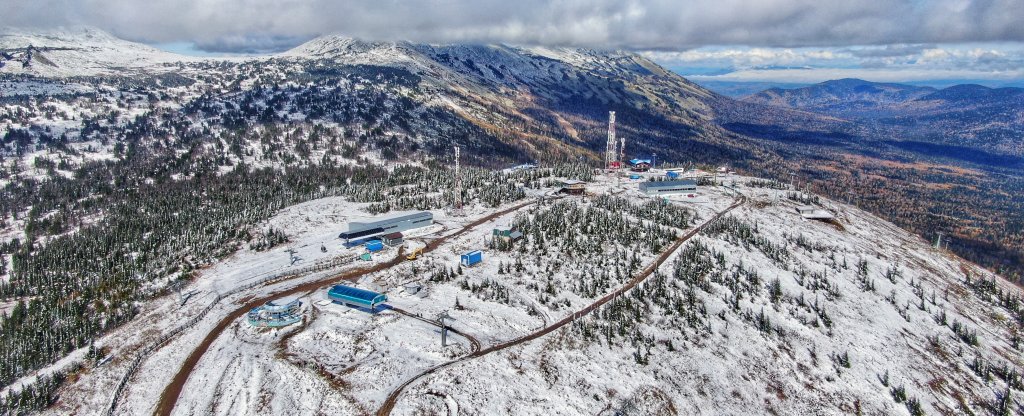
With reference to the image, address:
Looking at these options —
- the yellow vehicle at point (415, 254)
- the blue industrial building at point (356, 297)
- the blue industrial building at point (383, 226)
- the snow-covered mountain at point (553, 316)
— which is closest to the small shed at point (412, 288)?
the snow-covered mountain at point (553, 316)

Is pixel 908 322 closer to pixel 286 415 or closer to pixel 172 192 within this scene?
pixel 286 415

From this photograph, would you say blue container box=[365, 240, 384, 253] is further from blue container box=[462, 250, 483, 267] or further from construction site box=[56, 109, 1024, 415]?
blue container box=[462, 250, 483, 267]

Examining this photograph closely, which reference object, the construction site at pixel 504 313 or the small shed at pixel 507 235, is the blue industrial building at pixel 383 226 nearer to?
the construction site at pixel 504 313

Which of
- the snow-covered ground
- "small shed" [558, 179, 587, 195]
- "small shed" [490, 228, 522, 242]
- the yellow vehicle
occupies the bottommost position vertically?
the snow-covered ground

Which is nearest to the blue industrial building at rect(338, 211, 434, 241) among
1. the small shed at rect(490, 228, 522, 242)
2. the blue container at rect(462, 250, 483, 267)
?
the small shed at rect(490, 228, 522, 242)

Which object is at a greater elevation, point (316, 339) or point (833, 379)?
point (316, 339)

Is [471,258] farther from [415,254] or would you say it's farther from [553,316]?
[553,316]

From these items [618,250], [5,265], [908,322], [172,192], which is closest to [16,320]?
[5,265]
